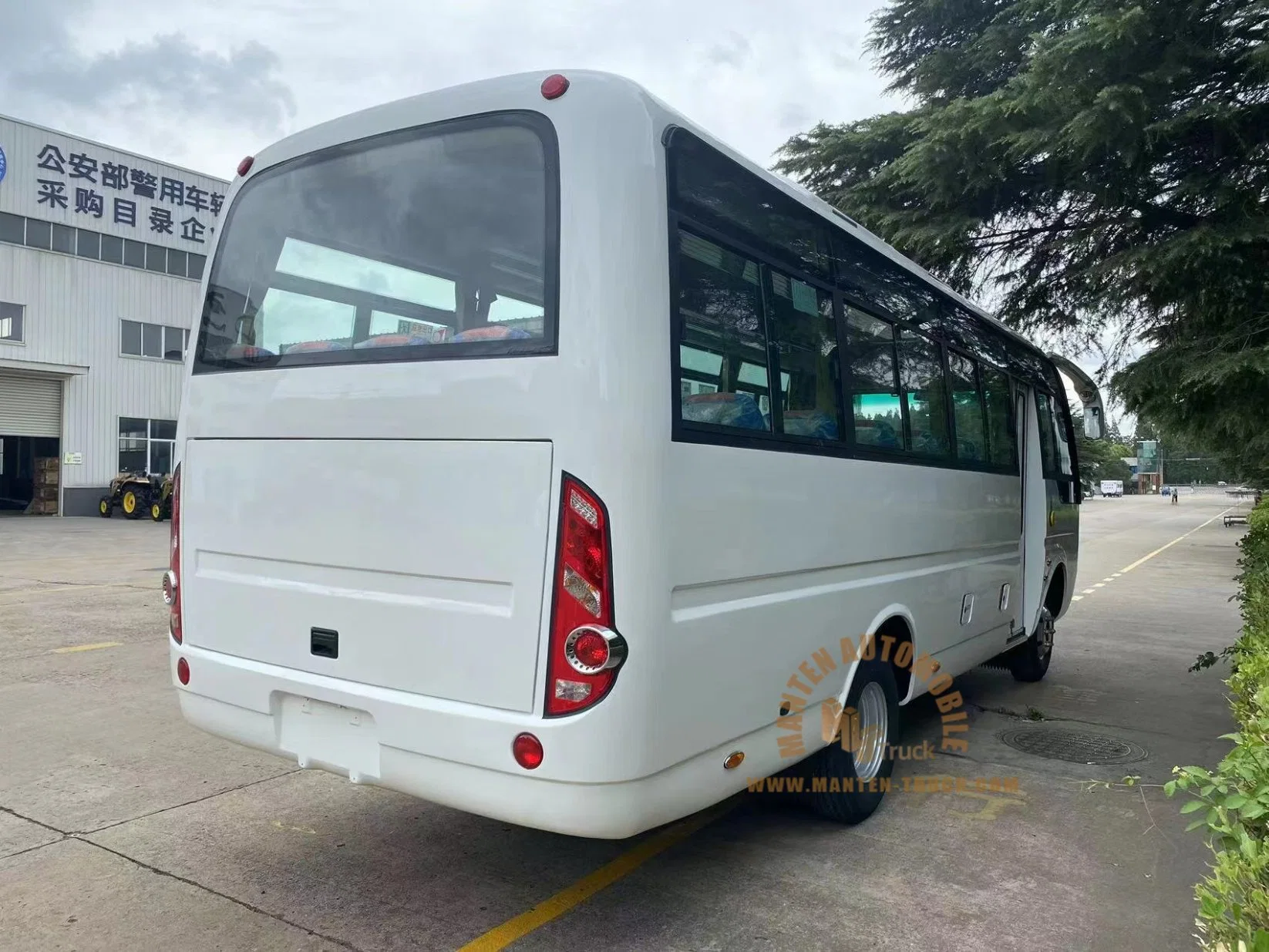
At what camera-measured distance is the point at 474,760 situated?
3.08m

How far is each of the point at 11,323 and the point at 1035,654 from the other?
26.8 metres

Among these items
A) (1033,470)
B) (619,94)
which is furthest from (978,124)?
(619,94)

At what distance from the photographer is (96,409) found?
2739cm

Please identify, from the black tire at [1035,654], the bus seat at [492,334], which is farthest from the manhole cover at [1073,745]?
the bus seat at [492,334]

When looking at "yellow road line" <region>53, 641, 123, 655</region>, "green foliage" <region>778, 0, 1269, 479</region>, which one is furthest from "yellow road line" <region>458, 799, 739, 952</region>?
"yellow road line" <region>53, 641, 123, 655</region>

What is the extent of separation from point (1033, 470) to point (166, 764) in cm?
618

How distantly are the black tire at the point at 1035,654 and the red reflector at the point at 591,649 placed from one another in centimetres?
596

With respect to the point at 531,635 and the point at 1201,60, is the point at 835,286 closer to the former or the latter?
the point at 531,635

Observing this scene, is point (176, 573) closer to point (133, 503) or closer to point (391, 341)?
point (391, 341)

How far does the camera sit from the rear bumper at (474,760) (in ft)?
9.73

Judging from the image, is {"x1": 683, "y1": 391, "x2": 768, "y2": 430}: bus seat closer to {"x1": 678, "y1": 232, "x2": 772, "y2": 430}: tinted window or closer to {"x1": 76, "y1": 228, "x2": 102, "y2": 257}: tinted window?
{"x1": 678, "y1": 232, "x2": 772, "y2": 430}: tinted window

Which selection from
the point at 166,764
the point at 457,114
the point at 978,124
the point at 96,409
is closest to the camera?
the point at 457,114

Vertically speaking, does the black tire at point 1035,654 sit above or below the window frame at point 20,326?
below

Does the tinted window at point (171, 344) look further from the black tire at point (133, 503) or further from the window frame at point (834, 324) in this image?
the window frame at point (834, 324)
